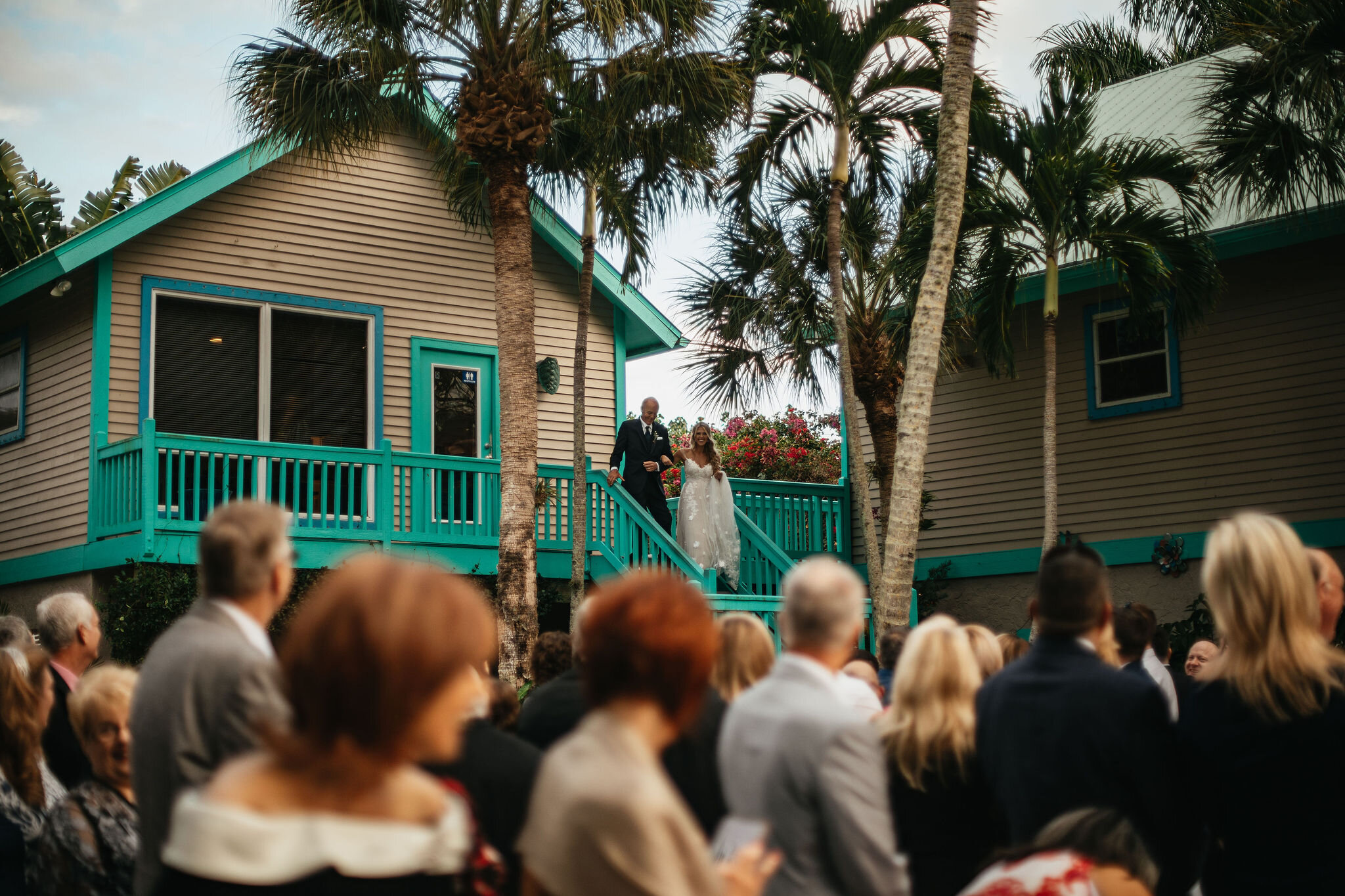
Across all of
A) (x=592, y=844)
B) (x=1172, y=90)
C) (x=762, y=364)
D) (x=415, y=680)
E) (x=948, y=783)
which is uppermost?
(x=1172, y=90)

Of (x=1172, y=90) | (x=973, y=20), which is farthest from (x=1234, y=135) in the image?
(x=1172, y=90)

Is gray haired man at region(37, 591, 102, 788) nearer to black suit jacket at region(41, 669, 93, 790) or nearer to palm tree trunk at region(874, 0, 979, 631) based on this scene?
black suit jacket at region(41, 669, 93, 790)

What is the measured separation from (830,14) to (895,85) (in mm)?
1091

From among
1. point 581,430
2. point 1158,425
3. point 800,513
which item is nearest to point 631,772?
point 581,430

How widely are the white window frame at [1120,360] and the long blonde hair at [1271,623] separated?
1186 centimetres

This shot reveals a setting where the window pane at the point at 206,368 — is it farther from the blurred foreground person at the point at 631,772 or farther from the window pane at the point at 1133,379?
the blurred foreground person at the point at 631,772

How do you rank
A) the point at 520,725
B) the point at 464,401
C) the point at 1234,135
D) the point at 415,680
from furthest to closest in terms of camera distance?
the point at 464,401 → the point at 1234,135 → the point at 520,725 → the point at 415,680

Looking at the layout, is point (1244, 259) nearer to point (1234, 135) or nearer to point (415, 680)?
point (1234, 135)

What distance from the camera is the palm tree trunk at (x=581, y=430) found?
44.2 ft

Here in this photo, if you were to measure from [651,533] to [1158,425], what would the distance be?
20.4 feet

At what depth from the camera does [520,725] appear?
4289 millimetres

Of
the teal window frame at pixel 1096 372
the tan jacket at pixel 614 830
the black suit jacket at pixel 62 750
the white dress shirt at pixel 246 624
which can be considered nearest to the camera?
the tan jacket at pixel 614 830

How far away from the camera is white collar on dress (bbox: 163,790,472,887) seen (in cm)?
196

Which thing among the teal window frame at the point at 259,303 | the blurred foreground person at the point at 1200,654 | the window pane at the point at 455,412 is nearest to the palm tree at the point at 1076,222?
the blurred foreground person at the point at 1200,654
